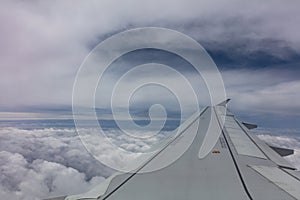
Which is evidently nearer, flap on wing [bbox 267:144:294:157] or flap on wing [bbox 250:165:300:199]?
flap on wing [bbox 250:165:300:199]

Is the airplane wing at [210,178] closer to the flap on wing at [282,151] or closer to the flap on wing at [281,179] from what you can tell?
the flap on wing at [281,179]

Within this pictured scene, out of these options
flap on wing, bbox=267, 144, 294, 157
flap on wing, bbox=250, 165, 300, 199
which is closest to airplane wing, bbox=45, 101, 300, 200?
flap on wing, bbox=250, 165, 300, 199

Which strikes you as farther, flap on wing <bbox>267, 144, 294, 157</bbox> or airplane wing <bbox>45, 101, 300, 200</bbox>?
flap on wing <bbox>267, 144, 294, 157</bbox>

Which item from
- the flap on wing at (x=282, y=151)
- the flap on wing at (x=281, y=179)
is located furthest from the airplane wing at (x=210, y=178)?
the flap on wing at (x=282, y=151)

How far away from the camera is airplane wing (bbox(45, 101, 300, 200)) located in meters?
2.47

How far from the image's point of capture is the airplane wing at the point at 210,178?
2471 millimetres

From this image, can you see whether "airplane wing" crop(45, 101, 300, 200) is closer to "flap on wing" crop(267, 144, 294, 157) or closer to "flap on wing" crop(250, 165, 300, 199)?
"flap on wing" crop(250, 165, 300, 199)

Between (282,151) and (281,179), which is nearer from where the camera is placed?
(281,179)

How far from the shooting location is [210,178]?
116 inches

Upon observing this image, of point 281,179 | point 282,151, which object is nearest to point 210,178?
point 281,179

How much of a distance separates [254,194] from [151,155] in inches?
80.0

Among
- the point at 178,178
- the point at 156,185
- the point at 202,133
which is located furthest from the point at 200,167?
the point at 202,133

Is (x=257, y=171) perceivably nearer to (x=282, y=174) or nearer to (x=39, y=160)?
(x=282, y=174)

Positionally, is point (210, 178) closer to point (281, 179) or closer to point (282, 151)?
point (281, 179)
